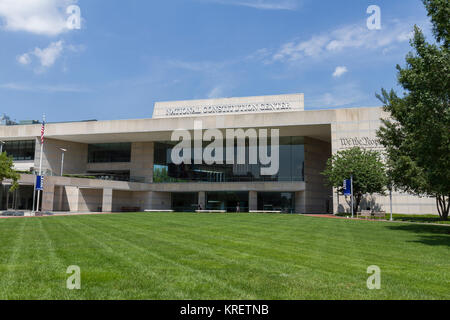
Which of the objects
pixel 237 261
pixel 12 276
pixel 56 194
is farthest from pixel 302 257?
pixel 56 194

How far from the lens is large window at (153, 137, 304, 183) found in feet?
171

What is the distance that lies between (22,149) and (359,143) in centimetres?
4799

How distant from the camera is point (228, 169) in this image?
54688 mm

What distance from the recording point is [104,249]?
1005cm

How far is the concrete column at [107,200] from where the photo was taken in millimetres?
50144

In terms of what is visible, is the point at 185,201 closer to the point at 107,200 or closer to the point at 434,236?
the point at 107,200

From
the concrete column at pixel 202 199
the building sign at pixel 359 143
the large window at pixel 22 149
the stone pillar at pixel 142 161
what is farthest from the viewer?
the stone pillar at pixel 142 161

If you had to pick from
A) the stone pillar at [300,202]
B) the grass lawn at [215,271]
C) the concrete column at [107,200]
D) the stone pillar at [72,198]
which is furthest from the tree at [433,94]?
the stone pillar at [72,198]

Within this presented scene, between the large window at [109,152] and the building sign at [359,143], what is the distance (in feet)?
108

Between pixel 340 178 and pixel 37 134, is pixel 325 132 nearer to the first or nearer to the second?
pixel 340 178

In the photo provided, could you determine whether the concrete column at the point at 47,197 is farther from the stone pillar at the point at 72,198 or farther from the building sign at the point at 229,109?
the building sign at the point at 229,109

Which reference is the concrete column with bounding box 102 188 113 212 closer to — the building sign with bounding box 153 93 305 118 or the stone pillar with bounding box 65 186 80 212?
the stone pillar with bounding box 65 186 80 212

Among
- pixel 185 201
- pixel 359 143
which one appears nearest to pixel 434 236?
pixel 359 143
